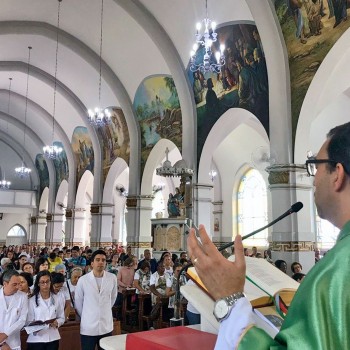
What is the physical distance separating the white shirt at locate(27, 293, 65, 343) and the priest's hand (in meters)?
3.52

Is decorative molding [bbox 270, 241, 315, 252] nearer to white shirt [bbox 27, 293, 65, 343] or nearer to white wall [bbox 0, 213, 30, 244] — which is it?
white shirt [bbox 27, 293, 65, 343]

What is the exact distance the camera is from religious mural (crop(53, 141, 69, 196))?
24750 millimetres

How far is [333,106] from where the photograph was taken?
1452cm

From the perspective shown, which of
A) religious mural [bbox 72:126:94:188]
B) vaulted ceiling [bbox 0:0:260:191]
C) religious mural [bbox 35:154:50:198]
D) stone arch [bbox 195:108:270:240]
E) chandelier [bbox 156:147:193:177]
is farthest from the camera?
religious mural [bbox 35:154:50:198]

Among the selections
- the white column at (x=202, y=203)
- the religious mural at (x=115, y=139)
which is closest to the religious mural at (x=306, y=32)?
the white column at (x=202, y=203)

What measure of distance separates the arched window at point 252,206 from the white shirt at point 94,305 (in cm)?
1520

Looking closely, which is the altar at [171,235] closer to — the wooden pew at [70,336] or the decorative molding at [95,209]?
the decorative molding at [95,209]

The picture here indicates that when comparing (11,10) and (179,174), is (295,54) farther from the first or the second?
(11,10)

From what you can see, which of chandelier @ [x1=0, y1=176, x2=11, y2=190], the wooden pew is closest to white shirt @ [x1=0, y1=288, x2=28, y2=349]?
the wooden pew

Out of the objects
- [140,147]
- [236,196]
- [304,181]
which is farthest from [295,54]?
[236,196]

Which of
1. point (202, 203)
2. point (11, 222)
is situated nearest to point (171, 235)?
point (202, 203)

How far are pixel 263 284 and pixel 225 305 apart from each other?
18.1 inches

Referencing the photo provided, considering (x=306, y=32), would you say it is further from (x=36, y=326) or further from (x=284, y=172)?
(x=36, y=326)

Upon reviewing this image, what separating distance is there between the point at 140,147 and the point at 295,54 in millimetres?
8620
